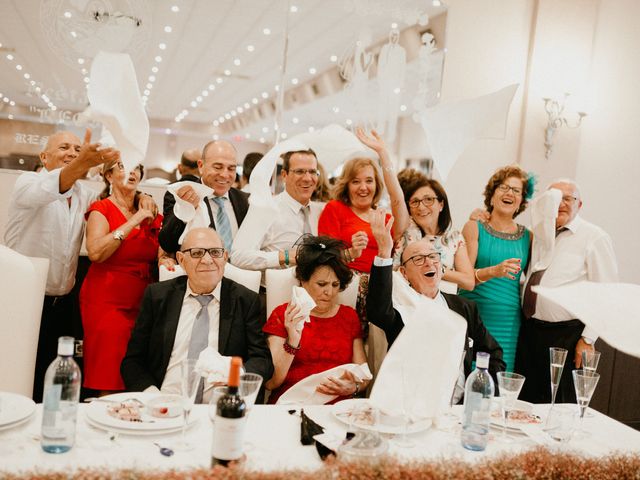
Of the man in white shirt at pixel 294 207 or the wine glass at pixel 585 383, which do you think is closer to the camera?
the wine glass at pixel 585 383

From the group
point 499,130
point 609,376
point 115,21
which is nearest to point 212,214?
point 499,130

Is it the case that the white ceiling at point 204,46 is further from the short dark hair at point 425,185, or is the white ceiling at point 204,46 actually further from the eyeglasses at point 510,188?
the eyeglasses at point 510,188

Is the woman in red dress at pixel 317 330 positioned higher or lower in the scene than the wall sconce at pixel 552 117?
lower

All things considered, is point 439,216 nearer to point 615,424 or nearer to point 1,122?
point 615,424

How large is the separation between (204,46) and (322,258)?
260 cm

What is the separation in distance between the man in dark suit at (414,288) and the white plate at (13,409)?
1.33m

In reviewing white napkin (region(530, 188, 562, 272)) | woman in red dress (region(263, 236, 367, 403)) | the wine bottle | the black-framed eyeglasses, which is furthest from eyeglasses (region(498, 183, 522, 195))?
the wine bottle

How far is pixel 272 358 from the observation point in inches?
97.4

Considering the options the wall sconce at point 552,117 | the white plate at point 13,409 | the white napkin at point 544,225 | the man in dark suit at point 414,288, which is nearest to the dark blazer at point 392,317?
the man in dark suit at point 414,288

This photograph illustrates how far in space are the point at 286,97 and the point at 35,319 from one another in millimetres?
2868

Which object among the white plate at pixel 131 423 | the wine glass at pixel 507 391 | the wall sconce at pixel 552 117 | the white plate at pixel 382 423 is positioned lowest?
the white plate at pixel 131 423

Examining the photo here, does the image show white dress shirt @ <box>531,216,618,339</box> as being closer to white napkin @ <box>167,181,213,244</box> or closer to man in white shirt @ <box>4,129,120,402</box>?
white napkin @ <box>167,181,213,244</box>

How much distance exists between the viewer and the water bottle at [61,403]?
4.80ft

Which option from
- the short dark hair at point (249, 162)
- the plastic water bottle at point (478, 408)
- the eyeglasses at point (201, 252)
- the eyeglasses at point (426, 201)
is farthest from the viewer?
the short dark hair at point (249, 162)
